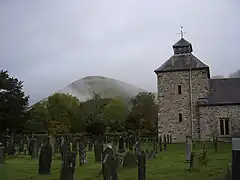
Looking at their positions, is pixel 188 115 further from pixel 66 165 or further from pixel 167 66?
pixel 66 165

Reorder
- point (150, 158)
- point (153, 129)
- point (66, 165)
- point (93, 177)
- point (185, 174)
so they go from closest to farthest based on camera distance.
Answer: point (66, 165)
point (93, 177)
point (185, 174)
point (150, 158)
point (153, 129)

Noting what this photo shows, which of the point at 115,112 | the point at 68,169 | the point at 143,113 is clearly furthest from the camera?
the point at 115,112

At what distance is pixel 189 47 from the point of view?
127 ft

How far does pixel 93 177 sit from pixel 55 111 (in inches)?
1807

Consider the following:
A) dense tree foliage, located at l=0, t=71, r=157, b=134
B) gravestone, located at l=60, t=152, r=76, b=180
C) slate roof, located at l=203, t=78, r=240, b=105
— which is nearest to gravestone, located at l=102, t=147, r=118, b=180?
gravestone, located at l=60, t=152, r=76, b=180

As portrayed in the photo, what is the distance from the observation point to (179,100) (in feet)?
119

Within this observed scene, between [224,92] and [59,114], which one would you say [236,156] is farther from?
[59,114]

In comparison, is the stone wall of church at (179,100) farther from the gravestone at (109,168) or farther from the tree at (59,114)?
the gravestone at (109,168)

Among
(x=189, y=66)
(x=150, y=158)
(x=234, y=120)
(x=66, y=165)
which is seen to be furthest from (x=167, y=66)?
(x=66, y=165)

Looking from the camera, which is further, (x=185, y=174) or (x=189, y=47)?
(x=189, y=47)

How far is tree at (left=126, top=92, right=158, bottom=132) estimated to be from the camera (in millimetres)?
46562

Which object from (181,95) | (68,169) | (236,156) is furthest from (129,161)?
(181,95)

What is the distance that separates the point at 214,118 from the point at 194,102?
104 inches

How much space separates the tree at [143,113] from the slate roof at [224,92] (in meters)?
11.9
